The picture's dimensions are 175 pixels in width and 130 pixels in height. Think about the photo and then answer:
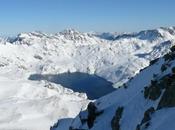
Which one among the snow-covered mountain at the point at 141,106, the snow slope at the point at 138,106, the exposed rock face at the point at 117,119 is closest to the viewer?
the snow slope at the point at 138,106

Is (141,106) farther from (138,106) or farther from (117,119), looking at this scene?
(117,119)

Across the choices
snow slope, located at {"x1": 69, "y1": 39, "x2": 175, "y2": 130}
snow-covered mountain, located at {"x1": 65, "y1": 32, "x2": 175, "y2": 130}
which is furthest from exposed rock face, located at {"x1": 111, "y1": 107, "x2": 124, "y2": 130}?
snow slope, located at {"x1": 69, "y1": 39, "x2": 175, "y2": 130}

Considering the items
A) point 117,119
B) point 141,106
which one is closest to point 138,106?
point 141,106

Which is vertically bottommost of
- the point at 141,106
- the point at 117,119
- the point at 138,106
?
the point at 117,119

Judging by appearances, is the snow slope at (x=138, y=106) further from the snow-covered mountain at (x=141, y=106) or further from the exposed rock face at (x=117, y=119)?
the exposed rock face at (x=117, y=119)

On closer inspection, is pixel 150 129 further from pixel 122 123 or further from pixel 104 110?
pixel 104 110

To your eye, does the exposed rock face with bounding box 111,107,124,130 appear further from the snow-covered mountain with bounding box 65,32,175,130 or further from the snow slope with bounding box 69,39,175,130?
the snow slope with bounding box 69,39,175,130

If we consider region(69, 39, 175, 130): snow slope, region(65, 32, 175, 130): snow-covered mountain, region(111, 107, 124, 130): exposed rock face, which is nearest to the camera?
region(69, 39, 175, 130): snow slope

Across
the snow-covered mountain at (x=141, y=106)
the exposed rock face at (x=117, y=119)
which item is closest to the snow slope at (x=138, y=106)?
the snow-covered mountain at (x=141, y=106)
